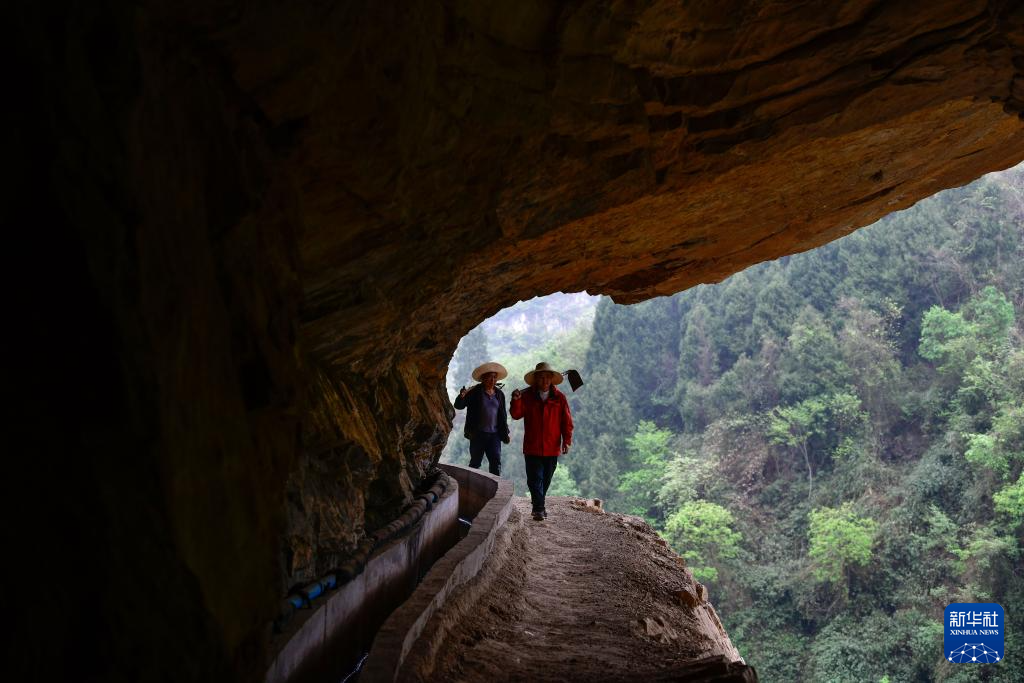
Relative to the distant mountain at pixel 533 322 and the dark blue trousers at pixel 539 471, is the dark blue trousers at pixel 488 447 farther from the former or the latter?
the distant mountain at pixel 533 322

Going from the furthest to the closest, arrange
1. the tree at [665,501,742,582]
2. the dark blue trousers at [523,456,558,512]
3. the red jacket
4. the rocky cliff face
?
the tree at [665,501,742,582], the dark blue trousers at [523,456,558,512], the red jacket, the rocky cliff face

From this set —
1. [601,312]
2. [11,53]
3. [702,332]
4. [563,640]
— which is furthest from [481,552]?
[601,312]

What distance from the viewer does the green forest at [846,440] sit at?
20.0 meters

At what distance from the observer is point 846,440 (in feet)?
85.4

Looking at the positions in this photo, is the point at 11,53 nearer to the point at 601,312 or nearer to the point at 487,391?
the point at 487,391

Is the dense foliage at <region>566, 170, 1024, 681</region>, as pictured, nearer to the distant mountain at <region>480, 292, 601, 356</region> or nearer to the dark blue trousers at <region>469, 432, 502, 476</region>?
the dark blue trousers at <region>469, 432, 502, 476</region>

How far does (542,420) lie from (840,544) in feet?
56.1

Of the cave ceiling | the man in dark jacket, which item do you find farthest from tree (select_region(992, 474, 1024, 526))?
the man in dark jacket

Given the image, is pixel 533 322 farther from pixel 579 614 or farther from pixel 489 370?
pixel 579 614

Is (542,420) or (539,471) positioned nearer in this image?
(542,420)

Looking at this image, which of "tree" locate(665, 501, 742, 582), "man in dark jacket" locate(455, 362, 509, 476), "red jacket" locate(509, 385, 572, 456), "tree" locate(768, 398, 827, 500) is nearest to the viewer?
"red jacket" locate(509, 385, 572, 456)

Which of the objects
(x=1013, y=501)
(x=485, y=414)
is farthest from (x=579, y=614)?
(x=1013, y=501)

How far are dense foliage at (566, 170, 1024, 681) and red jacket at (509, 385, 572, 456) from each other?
1423cm

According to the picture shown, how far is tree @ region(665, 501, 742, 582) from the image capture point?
2462 centimetres
